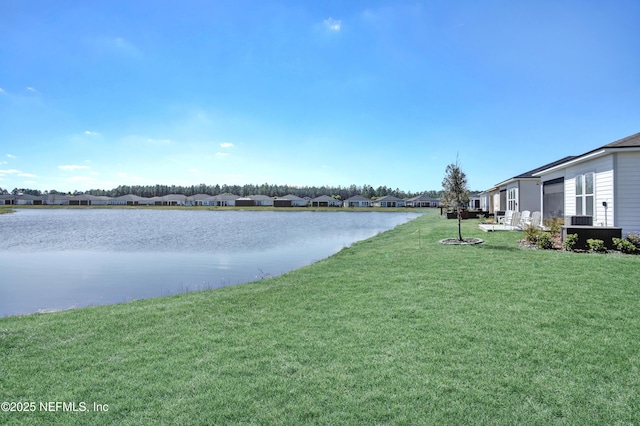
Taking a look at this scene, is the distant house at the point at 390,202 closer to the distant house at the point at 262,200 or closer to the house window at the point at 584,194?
the distant house at the point at 262,200

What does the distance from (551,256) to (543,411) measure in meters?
8.02

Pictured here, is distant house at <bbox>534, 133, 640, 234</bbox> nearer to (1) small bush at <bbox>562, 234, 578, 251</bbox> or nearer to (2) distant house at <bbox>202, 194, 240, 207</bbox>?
(1) small bush at <bbox>562, 234, 578, 251</bbox>

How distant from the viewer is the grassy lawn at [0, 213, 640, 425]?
3094 mm

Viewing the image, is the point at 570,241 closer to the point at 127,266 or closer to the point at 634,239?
the point at 634,239

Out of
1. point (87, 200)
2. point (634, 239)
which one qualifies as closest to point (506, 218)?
point (634, 239)

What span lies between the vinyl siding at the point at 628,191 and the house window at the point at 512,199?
1255 centimetres

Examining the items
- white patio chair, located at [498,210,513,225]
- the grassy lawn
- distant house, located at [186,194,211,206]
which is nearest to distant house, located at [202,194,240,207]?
distant house, located at [186,194,211,206]

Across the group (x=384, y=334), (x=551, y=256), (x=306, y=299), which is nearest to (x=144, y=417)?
(x=384, y=334)

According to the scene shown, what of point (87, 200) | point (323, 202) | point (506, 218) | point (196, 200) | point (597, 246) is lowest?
point (597, 246)

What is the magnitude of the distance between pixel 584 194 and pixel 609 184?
1.93m

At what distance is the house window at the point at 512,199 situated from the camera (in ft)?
77.0

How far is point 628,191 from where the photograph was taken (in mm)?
10922

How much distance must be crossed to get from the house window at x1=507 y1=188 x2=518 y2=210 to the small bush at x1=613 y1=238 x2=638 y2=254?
13.5m

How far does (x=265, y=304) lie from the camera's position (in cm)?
642
